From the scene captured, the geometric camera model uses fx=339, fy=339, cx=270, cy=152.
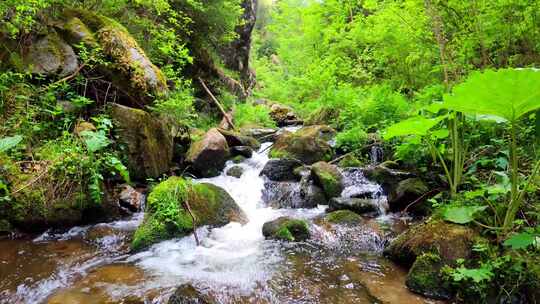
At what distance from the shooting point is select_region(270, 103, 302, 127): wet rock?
658 inches

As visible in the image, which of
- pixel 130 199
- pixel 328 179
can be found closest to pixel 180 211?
pixel 130 199

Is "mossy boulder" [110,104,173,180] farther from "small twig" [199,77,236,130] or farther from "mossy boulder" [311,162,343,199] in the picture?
"small twig" [199,77,236,130]

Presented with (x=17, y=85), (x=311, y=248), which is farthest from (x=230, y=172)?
(x=17, y=85)

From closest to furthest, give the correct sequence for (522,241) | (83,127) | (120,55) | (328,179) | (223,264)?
(522,241), (223,264), (83,127), (120,55), (328,179)

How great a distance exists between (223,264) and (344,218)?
A: 7.34 feet

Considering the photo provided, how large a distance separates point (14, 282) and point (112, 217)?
76.1 inches

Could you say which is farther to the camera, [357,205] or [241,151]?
[241,151]

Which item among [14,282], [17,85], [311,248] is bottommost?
[311,248]

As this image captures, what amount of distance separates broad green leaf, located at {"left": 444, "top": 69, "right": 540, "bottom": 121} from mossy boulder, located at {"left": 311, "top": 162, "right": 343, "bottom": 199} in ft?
14.2

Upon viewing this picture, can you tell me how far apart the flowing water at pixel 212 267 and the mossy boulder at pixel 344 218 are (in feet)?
0.45

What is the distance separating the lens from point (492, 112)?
2795 mm

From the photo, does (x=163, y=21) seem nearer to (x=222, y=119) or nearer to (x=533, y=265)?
(x=222, y=119)

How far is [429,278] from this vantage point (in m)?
3.62

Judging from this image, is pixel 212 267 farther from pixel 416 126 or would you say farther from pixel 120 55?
pixel 120 55
